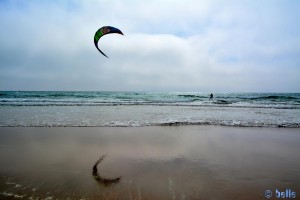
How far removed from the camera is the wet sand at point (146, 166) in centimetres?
300

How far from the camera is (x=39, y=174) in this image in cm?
354

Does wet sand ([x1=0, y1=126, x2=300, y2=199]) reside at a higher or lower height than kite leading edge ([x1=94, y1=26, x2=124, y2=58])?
lower

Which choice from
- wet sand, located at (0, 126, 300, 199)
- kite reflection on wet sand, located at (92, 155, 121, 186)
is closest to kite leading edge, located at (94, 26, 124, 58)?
wet sand, located at (0, 126, 300, 199)

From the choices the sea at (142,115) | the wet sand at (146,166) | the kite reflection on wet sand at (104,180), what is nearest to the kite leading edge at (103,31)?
the sea at (142,115)

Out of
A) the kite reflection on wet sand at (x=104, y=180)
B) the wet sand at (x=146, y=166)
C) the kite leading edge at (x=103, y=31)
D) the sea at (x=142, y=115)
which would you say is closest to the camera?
the wet sand at (x=146, y=166)

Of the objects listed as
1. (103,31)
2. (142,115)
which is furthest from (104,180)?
(142,115)

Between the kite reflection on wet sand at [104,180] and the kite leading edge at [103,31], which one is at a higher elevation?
the kite leading edge at [103,31]

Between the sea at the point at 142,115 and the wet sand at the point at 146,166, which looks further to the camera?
the sea at the point at 142,115

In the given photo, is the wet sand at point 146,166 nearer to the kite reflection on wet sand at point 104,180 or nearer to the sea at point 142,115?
the kite reflection on wet sand at point 104,180

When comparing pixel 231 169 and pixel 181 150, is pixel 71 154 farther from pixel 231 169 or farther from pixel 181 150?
pixel 231 169

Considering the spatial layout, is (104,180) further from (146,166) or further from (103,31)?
(103,31)

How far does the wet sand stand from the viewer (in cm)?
300

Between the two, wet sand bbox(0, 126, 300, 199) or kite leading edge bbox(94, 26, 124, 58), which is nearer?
wet sand bbox(0, 126, 300, 199)

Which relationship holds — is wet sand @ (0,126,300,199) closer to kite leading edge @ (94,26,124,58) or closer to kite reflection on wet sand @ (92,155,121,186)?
kite reflection on wet sand @ (92,155,121,186)
